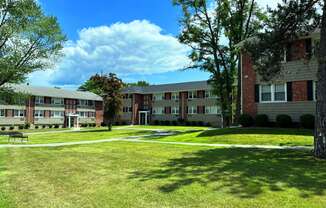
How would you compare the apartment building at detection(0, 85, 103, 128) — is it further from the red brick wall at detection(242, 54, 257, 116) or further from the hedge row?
the hedge row

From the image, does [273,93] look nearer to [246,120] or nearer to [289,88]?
[289,88]

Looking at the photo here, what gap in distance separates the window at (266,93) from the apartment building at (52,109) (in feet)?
117

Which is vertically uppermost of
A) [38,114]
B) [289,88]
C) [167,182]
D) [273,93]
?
[289,88]

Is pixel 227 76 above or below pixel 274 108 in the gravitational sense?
above

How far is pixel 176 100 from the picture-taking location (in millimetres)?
61781

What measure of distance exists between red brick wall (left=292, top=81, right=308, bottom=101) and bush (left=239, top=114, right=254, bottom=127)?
371 centimetres

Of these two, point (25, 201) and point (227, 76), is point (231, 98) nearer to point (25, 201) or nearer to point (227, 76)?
point (227, 76)

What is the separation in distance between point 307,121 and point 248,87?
18.6 ft

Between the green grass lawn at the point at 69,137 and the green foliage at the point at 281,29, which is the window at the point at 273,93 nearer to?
the green foliage at the point at 281,29

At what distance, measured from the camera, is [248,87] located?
26938mm

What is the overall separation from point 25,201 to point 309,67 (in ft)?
70.9

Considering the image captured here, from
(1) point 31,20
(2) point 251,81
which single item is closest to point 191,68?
(2) point 251,81

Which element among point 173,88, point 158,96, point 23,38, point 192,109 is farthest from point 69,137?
point 158,96

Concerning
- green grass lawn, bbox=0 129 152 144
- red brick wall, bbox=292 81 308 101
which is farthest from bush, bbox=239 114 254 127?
green grass lawn, bbox=0 129 152 144
